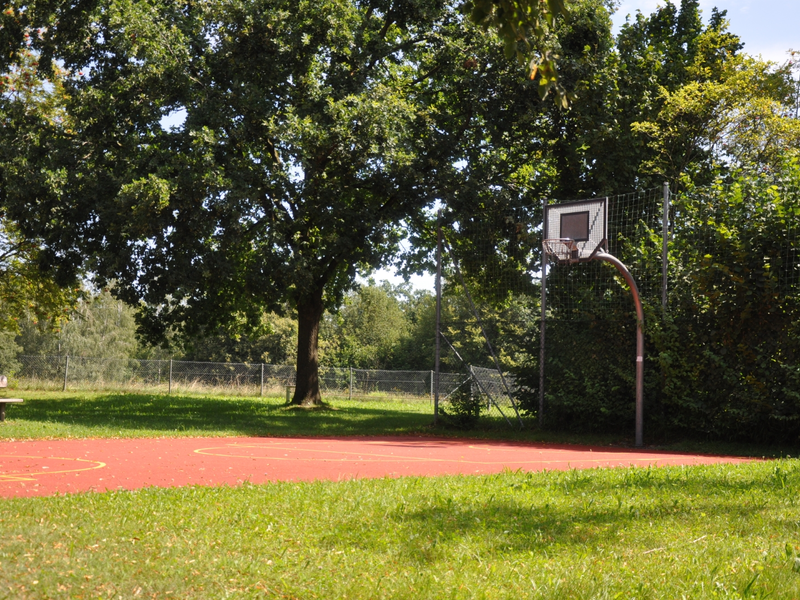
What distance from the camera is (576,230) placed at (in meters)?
15.9

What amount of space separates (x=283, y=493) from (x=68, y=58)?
57.3 feet

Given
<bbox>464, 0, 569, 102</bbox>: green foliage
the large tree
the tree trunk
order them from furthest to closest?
the tree trunk < the large tree < <bbox>464, 0, 569, 102</bbox>: green foliage

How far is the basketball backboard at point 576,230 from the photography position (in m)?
15.5

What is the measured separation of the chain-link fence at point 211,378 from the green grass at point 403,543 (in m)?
25.6

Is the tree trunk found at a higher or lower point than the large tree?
lower

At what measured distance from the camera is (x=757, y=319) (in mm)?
13734

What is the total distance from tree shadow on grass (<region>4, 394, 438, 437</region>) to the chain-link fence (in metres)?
7.86

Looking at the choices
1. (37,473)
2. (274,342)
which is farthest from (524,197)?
(274,342)

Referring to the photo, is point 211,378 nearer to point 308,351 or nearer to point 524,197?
point 308,351

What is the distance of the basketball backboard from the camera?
50.7ft

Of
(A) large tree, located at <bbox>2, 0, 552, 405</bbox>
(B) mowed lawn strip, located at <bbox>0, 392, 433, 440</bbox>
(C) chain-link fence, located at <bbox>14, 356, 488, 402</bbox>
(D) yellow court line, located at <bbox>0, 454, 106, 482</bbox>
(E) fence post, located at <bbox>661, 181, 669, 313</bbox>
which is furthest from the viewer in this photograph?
(C) chain-link fence, located at <bbox>14, 356, 488, 402</bbox>

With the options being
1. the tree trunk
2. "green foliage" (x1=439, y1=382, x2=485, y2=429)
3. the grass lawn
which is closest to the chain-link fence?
the tree trunk

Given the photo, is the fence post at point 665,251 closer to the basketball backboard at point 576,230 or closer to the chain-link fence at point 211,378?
the basketball backboard at point 576,230

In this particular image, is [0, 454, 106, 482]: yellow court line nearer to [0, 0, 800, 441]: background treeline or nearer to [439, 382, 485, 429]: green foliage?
[0, 0, 800, 441]: background treeline
